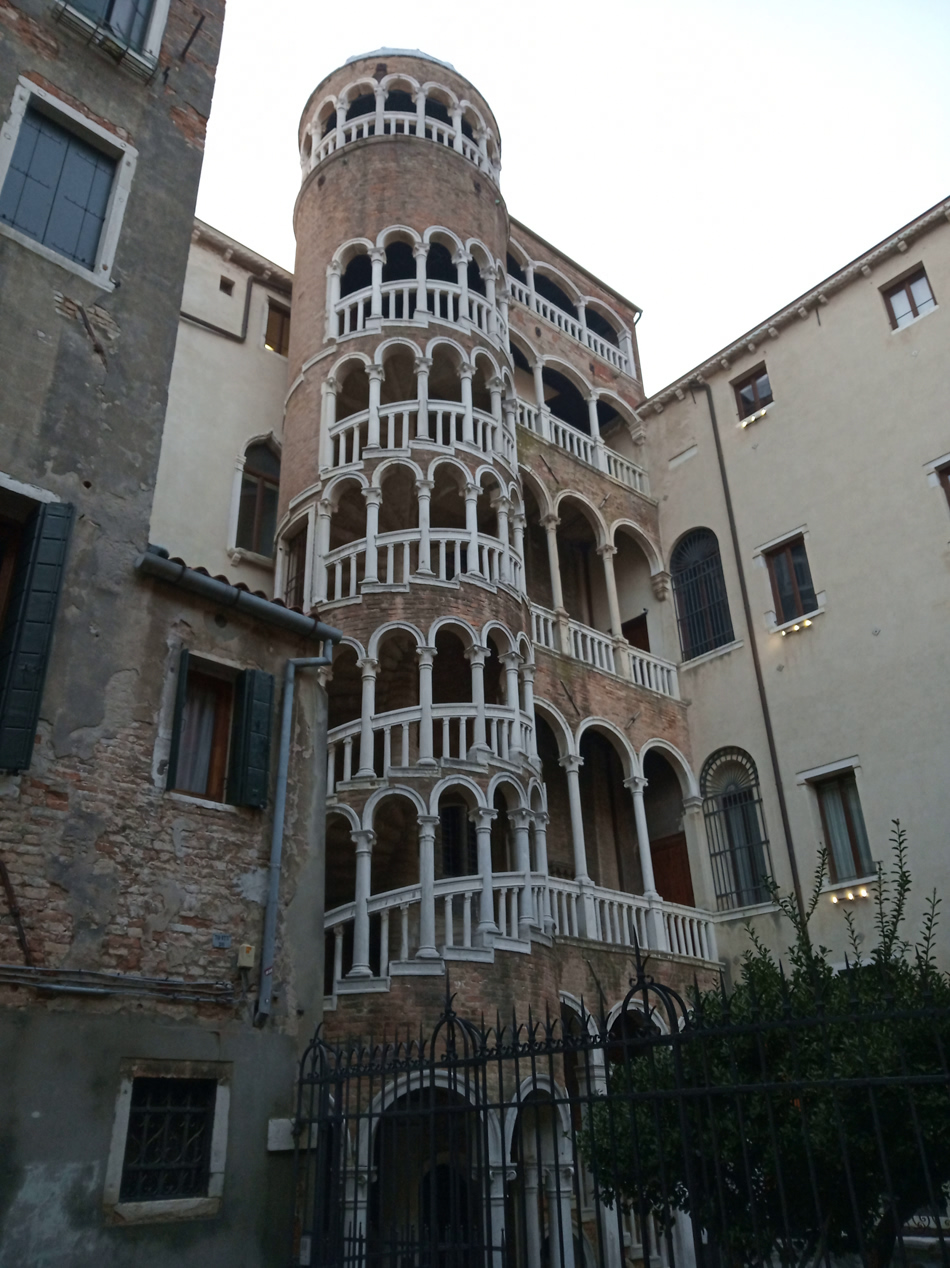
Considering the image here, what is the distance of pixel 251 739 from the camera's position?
938cm

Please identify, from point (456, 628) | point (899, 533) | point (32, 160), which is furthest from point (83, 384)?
point (899, 533)

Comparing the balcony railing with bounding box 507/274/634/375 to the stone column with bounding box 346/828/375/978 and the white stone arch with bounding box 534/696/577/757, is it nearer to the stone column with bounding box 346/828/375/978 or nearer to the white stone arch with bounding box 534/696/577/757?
the white stone arch with bounding box 534/696/577/757

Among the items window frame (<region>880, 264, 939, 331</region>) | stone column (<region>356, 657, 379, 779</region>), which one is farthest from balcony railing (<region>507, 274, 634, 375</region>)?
stone column (<region>356, 657, 379, 779</region>)

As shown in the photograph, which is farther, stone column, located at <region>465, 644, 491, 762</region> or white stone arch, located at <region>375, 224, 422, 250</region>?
white stone arch, located at <region>375, 224, 422, 250</region>

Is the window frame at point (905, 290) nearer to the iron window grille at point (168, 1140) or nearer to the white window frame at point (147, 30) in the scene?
the white window frame at point (147, 30)

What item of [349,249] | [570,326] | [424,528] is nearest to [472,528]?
[424,528]

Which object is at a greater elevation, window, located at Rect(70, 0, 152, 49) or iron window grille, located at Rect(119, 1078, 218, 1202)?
window, located at Rect(70, 0, 152, 49)

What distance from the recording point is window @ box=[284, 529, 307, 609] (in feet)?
57.6

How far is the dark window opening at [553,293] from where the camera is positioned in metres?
25.0

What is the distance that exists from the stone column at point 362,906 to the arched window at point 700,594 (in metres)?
9.64

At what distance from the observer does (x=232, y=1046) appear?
8.27 metres

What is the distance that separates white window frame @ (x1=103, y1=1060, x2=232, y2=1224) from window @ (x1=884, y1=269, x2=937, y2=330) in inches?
694

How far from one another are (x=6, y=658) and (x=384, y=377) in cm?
1185

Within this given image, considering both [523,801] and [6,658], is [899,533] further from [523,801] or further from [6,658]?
[6,658]
